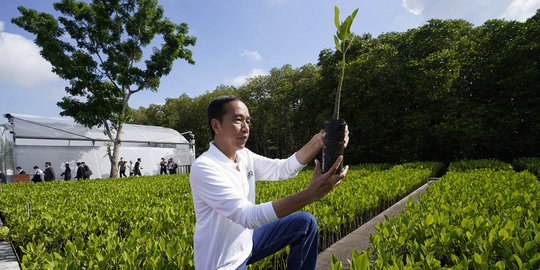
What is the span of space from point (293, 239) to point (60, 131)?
80.4 ft

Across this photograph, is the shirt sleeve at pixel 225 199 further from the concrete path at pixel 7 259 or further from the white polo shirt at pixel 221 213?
the concrete path at pixel 7 259

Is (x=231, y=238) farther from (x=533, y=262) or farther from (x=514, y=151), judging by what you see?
(x=514, y=151)

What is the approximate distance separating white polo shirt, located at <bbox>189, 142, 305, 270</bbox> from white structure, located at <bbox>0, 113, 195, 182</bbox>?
22475mm

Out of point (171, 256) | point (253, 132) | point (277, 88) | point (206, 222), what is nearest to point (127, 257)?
point (171, 256)

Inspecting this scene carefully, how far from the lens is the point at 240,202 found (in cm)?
193

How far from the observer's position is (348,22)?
1.64 metres

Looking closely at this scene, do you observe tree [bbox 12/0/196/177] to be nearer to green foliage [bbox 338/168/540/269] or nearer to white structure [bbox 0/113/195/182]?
white structure [bbox 0/113/195/182]

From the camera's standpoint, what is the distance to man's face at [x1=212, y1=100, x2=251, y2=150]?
226 cm

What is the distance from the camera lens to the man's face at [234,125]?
2260 millimetres

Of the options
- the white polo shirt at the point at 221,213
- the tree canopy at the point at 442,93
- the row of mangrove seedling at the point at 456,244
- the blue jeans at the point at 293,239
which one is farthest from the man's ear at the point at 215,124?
the tree canopy at the point at 442,93

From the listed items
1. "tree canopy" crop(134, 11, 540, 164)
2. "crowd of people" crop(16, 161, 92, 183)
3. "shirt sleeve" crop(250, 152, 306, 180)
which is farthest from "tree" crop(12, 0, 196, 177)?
"shirt sleeve" crop(250, 152, 306, 180)

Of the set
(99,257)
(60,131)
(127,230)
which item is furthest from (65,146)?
(99,257)

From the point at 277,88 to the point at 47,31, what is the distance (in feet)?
62.2

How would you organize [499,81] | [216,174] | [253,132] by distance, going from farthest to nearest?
[253,132]
[499,81]
[216,174]
